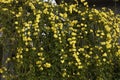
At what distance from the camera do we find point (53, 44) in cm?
486

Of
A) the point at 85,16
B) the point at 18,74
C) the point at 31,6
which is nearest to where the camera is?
the point at 18,74

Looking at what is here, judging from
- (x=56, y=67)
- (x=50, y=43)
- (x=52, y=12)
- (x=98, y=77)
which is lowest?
(x=98, y=77)

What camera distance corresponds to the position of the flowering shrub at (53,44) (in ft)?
15.4

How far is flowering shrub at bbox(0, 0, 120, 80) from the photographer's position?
470 cm

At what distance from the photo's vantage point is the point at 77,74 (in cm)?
485

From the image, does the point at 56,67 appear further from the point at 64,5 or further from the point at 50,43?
the point at 64,5

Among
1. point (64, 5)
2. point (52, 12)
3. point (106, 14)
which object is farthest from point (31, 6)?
point (106, 14)

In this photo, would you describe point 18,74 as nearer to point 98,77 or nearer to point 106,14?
point 98,77

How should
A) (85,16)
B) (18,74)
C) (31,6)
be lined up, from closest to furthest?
(18,74) < (31,6) < (85,16)

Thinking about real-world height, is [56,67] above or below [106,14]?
below

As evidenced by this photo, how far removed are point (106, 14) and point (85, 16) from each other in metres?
0.46

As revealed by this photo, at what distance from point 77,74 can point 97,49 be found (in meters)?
0.57

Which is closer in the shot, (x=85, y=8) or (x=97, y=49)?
(x=97, y=49)

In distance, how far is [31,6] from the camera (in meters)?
4.97
